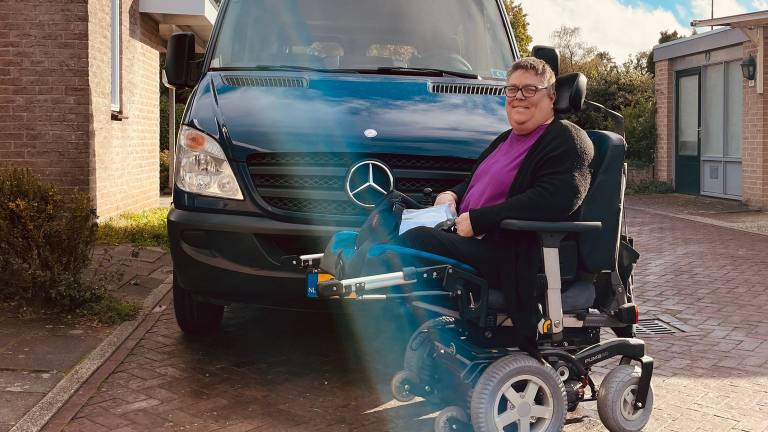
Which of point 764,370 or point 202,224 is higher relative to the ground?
point 202,224

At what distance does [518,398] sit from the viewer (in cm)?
379

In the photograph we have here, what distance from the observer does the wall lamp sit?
1627 centimetres

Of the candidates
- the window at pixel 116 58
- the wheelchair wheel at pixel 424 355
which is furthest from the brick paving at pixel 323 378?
the window at pixel 116 58

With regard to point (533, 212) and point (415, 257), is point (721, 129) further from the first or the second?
point (415, 257)

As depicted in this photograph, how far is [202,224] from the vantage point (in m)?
4.77

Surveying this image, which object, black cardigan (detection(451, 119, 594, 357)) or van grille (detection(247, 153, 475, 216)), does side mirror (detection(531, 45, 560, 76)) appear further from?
black cardigan (detection(451, 119, 594, 357))

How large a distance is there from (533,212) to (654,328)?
3.17 m

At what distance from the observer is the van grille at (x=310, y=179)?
4797 millimetres

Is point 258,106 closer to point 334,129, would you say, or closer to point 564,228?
point 334,129

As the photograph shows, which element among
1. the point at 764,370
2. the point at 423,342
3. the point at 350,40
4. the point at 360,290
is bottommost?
the point at 764,370

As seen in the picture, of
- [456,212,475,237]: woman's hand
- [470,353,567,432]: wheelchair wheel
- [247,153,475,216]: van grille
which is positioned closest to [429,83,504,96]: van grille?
[247,153,475,216]: van grille

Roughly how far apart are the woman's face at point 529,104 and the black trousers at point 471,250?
23.3 inches

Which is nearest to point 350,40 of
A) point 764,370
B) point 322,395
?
point 322,395

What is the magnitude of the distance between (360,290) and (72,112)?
754 centimetres
